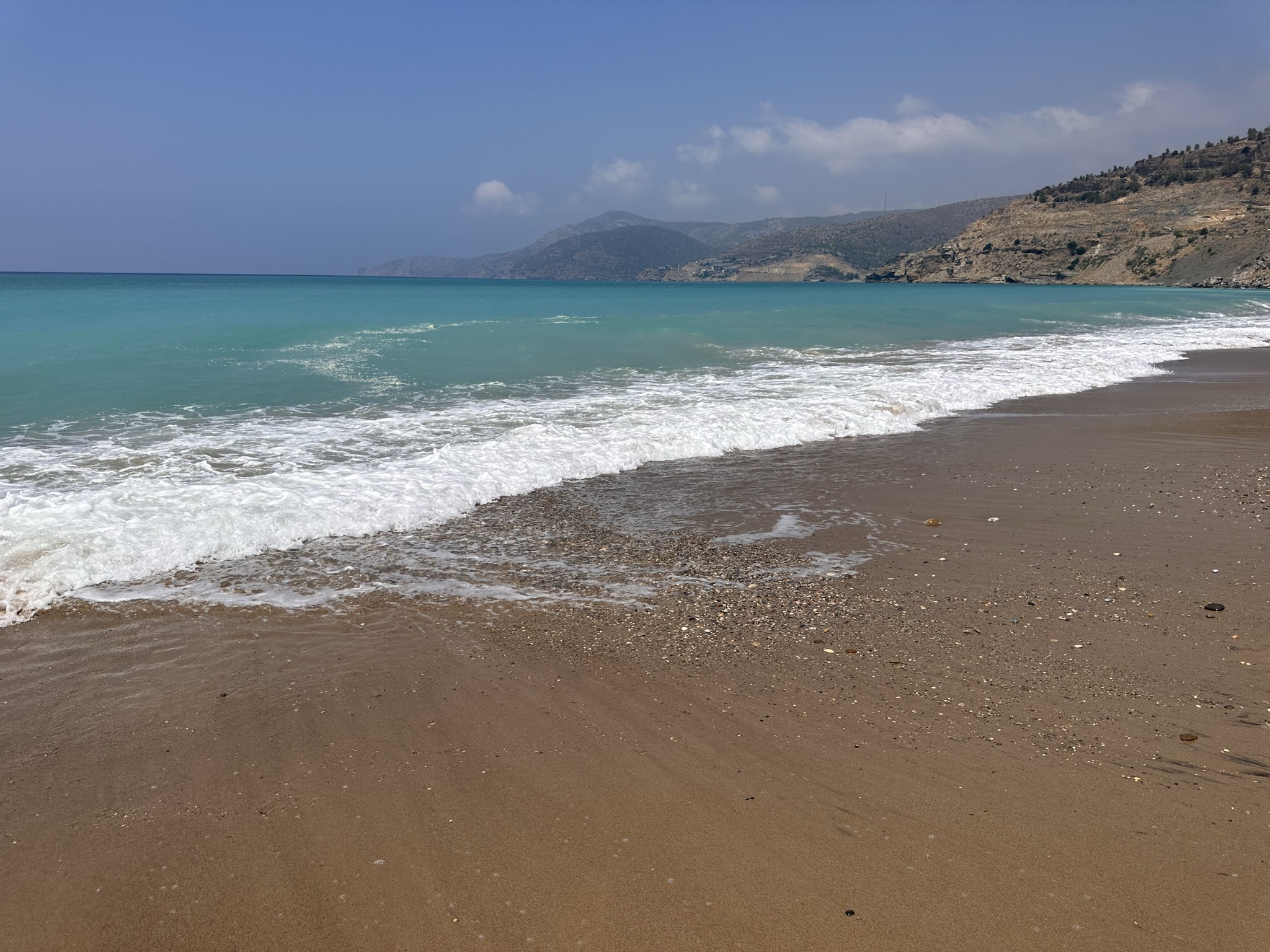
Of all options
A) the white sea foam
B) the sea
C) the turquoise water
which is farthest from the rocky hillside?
the white sea foam

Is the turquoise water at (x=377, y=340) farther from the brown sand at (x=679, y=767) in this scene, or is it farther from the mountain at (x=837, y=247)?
the mountain at (x=837, y=247)

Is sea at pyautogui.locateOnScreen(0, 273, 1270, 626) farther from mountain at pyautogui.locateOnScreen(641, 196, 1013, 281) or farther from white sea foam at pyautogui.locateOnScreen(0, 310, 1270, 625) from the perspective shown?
mountain at pyautogui.locateOnScreen(641, 196, 1013, 281)

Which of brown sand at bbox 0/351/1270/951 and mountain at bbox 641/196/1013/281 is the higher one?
mountain at bbox 641/196/1013/281

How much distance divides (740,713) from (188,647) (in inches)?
120

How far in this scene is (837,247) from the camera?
172 metres

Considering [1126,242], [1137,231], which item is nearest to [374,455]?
[1126,242]

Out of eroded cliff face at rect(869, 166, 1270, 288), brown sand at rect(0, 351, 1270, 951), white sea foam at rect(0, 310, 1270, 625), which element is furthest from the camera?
eroded cliff face at rect(869, 166, 1270, 288)

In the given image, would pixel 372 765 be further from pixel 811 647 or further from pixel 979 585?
pixel 979 585

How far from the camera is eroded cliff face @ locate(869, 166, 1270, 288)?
87062 mm

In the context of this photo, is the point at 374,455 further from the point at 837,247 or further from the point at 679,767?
the point at 837,247

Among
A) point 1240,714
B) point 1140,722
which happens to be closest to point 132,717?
point 1140,722

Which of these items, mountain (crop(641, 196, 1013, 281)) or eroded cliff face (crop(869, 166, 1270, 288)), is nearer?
eroded cliff face (crop(869, 166, 1270, 288))

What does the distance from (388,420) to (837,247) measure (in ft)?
576

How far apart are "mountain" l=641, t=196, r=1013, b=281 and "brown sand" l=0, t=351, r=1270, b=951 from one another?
6473 inches
